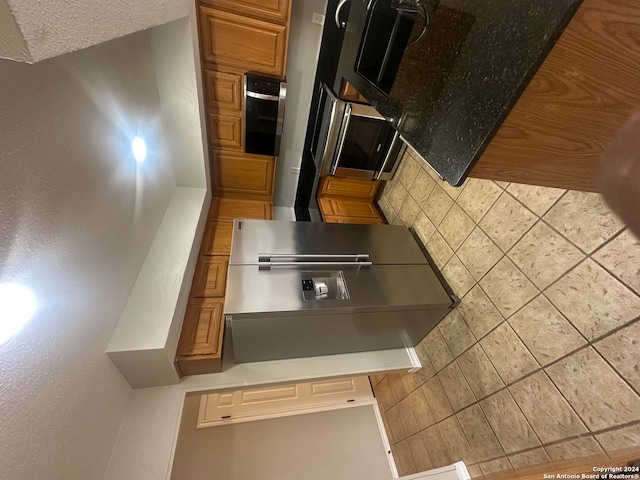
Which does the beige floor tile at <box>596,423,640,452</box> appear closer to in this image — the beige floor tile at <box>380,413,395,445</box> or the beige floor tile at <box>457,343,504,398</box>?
the beige floor tile at <box>457,343,504,398</box>

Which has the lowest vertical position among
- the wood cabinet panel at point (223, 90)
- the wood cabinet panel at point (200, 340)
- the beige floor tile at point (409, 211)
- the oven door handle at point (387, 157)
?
the wood cabinet panel at point (200, 340)

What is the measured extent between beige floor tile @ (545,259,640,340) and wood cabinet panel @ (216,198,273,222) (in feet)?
5.54

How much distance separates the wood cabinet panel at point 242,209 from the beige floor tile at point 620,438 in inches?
73.8

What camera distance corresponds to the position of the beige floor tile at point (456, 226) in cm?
118

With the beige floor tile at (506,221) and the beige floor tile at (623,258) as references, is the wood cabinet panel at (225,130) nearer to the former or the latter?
the beige floor tile at (506,221)

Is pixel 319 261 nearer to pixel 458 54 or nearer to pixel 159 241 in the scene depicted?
A: pixel 159 241

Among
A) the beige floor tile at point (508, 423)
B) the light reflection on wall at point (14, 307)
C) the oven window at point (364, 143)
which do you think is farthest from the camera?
the oven window at point (364, 143)

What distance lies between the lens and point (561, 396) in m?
0.77

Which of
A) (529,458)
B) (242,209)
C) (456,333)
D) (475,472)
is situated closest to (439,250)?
(456,333)

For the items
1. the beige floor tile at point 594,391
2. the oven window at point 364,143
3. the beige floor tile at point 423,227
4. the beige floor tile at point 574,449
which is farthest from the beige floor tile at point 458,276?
the oven window at point 364,143

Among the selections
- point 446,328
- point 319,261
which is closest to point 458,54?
point 319,261

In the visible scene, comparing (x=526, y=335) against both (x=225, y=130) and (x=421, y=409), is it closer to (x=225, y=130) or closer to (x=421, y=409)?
(x=421, y=409)

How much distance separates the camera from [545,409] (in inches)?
32.1

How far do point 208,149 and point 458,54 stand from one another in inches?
63.8
